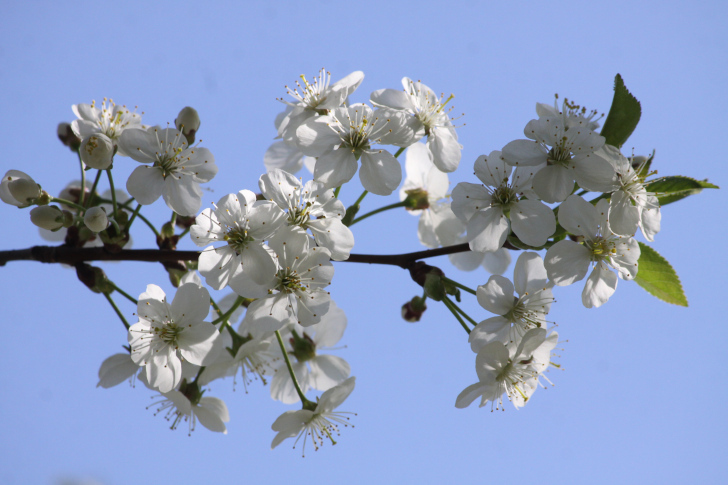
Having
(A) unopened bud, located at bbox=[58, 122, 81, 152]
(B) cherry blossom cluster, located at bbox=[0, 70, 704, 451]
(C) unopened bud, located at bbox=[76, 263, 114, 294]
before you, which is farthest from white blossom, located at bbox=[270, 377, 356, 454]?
(A) unopened bud, located at bbox=[58, 122, 81, 152]

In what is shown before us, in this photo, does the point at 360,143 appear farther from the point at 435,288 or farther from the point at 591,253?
the point at 591,253

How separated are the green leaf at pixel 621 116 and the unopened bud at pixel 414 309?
986 millimetres

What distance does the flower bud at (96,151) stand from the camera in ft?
6.32

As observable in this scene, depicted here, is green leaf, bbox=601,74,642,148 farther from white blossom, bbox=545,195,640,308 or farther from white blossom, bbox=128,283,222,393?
white blossom, bbox=128,283,222,393

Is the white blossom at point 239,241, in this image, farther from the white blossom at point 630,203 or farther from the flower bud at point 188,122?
the white blossom at point 630,203

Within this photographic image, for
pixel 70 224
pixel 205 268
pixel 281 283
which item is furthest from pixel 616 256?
pixel 70 224

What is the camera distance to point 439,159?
210 centimetres

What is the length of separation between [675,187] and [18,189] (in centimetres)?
231

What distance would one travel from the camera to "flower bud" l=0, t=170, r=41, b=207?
6.30ft

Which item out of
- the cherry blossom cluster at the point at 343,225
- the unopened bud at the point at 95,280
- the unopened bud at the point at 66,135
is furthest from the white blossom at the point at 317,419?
the unopened bud at the point at 66,135

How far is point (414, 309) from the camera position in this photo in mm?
2443

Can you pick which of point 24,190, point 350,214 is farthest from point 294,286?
point 24,190

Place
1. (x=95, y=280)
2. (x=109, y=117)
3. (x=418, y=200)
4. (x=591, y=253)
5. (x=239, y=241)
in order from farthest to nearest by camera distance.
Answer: (x=418, y=200) → (x=109, y=117) → (x=95, y=280) → (x=591, y=253) → (x=239, y=241)

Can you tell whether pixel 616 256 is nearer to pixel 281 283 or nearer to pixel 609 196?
pixel 609 196
